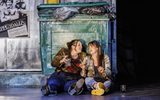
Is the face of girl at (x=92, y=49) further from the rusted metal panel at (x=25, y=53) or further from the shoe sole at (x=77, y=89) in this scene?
the rusted metal panel at (x=25, y=53)

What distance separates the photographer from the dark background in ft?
43.0

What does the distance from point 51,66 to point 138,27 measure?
464cm

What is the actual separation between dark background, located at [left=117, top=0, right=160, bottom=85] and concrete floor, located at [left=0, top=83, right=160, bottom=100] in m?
2.14

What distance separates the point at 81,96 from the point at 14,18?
269 cm

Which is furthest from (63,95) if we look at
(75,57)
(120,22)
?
(120,22)

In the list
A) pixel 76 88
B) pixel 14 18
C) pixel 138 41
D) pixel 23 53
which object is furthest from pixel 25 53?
pixel 138 41

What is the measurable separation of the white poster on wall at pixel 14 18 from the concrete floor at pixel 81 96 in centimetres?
135

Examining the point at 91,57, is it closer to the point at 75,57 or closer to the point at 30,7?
the point at 75,57

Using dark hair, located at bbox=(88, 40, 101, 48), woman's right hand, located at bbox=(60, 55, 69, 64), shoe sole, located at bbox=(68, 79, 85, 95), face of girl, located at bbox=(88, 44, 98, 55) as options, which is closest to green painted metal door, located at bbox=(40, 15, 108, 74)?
dark hair, located at bbox=(88, 40, 101, 48)

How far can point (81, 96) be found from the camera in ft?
30.2

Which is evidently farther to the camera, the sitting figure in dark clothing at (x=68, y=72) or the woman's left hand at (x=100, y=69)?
the woman's left hand at (x=100, y=69)

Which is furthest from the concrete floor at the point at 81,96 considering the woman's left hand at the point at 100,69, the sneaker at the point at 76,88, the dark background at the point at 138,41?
the dark background at the point at 138,41

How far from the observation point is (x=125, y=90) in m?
9.79

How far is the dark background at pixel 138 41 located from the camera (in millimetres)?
13102
